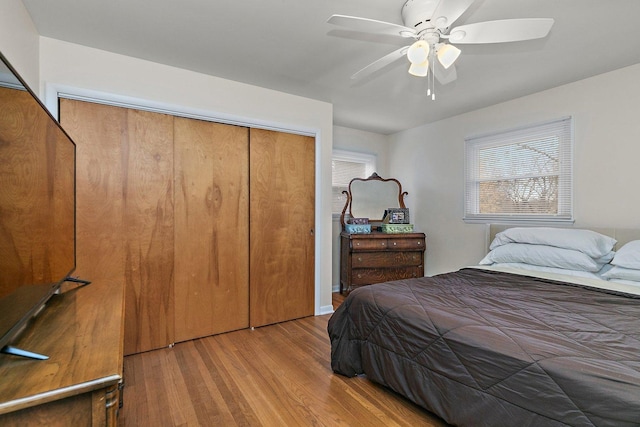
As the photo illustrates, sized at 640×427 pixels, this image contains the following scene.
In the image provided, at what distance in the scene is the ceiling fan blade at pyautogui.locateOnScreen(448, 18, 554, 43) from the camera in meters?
1.45

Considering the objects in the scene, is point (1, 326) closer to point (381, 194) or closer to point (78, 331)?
point (78, 331)

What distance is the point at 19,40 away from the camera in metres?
1.73

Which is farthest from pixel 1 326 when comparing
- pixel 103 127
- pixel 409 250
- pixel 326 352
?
pixel 409 250

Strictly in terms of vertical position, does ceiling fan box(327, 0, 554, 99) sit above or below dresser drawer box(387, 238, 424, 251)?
above

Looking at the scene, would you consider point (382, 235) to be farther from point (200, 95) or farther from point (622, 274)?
point (200, 95)

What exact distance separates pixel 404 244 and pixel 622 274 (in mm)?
2100

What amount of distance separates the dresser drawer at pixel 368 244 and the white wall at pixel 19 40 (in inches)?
125

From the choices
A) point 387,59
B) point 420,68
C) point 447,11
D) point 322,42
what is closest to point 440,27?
point 447,11

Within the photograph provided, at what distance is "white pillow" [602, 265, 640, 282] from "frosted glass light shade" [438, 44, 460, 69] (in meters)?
1.96

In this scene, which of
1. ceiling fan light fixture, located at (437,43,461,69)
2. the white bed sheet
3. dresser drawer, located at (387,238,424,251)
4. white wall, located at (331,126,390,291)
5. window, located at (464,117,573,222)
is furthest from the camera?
white wall, located at (331,126,390,291)

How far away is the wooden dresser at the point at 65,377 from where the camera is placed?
772 millimetres

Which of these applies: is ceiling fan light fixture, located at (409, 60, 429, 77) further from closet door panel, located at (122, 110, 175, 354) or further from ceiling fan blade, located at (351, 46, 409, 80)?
closet door panel, located at (122, 110, 175, 354)

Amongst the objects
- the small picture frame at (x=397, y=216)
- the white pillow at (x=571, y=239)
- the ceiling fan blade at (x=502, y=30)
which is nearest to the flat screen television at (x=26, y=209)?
the ceiling fan blade at (x=502, y=30)

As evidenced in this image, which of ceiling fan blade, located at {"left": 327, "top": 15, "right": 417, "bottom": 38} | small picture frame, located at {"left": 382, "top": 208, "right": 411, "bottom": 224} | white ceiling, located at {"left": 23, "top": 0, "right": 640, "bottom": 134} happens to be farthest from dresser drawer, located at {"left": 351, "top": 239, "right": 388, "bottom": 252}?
ceiling fan blade, located at {"left": 327, "top": 15, "right": 417, "bottom": 38}
